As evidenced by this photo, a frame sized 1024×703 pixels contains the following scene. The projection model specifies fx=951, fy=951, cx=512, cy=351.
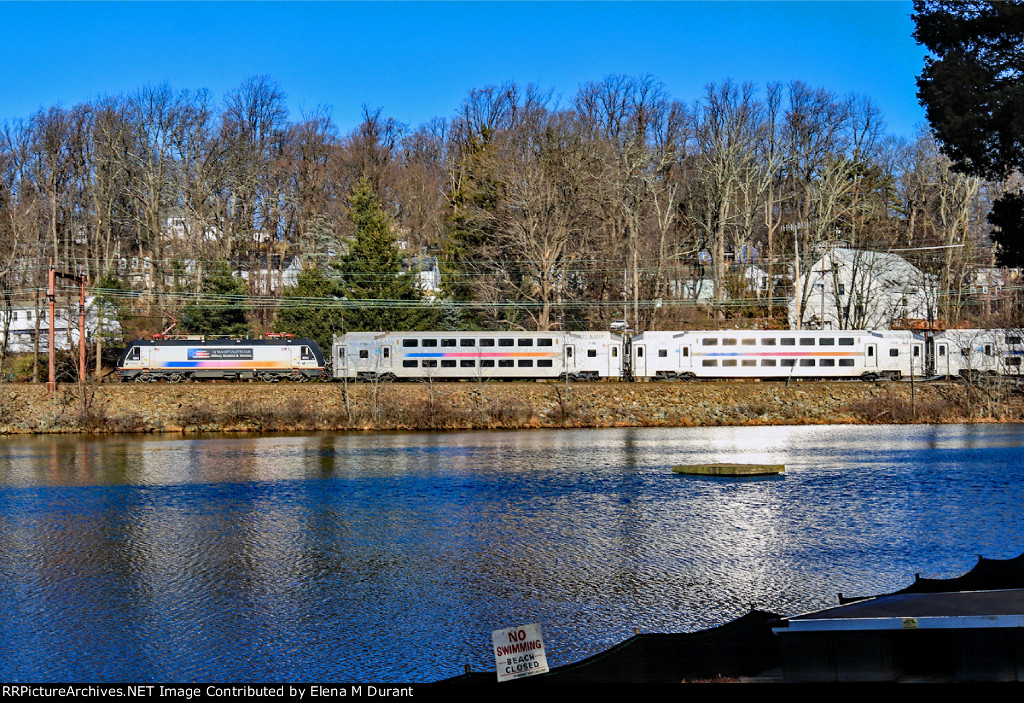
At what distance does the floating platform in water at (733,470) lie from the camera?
123 ft

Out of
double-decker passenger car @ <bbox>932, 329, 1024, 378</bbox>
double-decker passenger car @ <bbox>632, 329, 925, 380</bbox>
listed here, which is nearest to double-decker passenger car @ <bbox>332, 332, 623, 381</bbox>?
double-decker passenger car @ <bbox>632, 329, 925, 380</bbox>

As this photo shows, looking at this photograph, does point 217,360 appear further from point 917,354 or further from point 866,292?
point 866,292

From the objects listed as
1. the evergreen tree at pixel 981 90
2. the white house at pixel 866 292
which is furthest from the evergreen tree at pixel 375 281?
the evergreen tree at pixel 981 90

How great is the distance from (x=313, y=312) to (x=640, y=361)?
1042 inches

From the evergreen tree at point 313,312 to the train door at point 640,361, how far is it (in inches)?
922

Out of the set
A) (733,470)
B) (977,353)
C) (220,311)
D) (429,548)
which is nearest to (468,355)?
(220,311)

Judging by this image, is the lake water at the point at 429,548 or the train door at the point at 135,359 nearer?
the lake water at the point at 429,548

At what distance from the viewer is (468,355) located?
67062 mm

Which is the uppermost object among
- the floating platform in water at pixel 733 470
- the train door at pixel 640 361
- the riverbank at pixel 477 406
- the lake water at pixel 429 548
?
the train door at pixel 640 361

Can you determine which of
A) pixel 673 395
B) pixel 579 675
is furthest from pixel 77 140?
pixel 579 675

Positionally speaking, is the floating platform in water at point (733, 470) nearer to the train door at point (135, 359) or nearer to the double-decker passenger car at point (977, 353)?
the double-decker passenger car at point (977, 353)

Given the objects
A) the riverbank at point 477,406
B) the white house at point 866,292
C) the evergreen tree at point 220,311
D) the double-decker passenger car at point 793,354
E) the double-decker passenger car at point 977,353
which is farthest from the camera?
the white house at point 866,292

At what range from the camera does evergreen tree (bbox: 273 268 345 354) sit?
75.6 m

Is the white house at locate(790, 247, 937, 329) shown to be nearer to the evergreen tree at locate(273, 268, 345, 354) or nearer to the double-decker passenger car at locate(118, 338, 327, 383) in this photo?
the evergreen tree at locate(273, 268, 345, 354)
